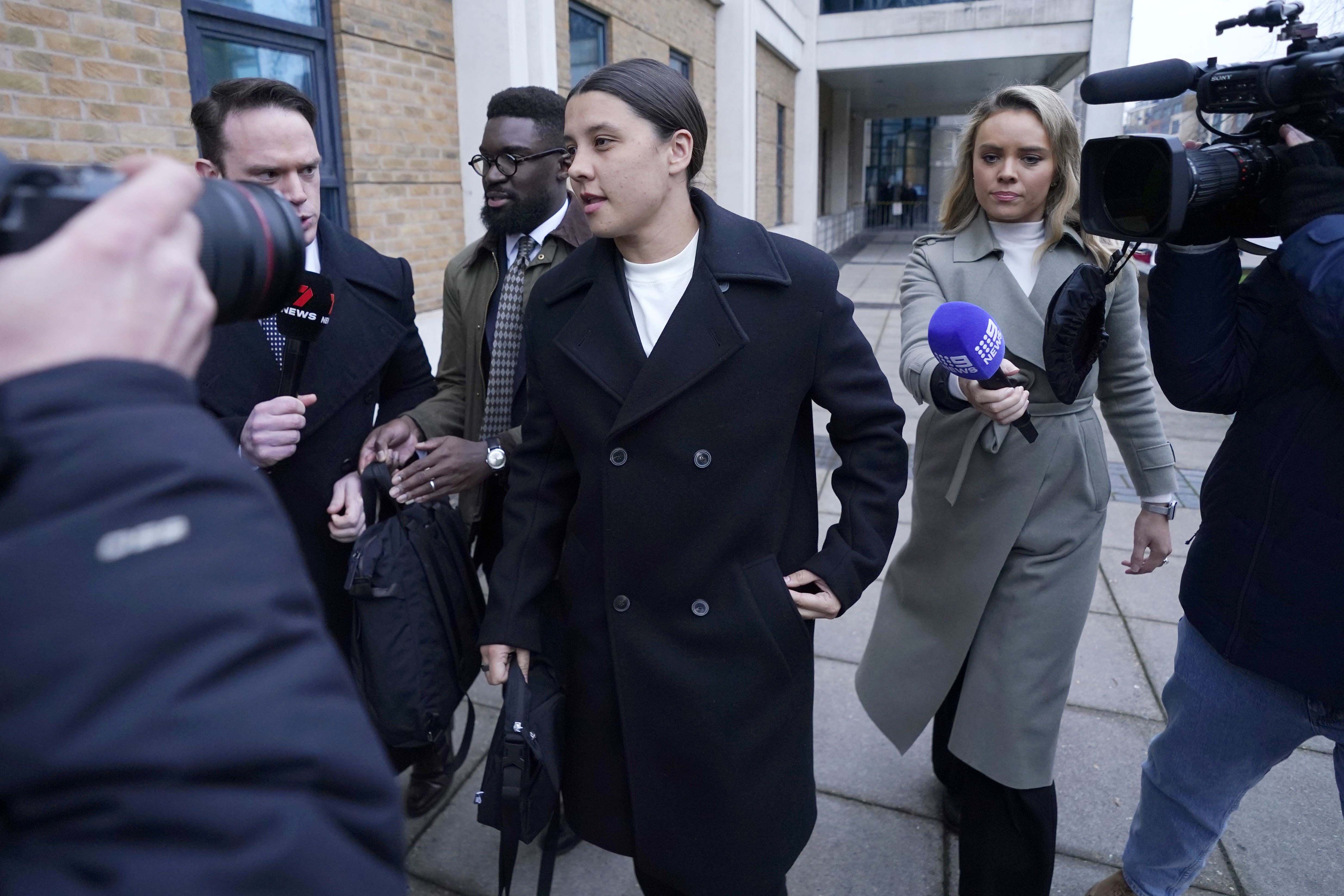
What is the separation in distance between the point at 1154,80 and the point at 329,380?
1.89m

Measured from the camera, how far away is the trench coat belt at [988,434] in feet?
7.43

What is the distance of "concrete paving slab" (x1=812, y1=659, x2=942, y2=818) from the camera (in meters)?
2.84

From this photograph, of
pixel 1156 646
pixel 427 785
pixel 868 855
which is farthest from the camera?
pixel 1156 646

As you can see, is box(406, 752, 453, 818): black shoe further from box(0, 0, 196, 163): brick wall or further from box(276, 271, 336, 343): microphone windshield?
box(0, 0, 196, 163): brick wall

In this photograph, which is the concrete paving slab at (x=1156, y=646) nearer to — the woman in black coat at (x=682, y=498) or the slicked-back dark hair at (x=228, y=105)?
the woman in black coat at (x=682, y=498)

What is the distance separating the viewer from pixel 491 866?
262cm

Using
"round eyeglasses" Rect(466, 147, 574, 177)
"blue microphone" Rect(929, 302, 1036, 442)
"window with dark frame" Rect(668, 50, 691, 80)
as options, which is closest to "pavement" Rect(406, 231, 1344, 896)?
"blue microphone" Rect(929, 302, 1036, 442)

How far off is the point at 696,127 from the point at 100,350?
1.56m

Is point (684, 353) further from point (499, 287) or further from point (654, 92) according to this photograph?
point (499, 287)

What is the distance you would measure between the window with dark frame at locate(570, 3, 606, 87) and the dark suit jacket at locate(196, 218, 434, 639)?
581 centimetres

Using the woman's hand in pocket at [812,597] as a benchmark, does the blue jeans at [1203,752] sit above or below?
below

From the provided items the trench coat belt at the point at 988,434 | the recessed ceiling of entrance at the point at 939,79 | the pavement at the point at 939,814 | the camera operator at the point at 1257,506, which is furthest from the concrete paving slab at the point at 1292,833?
the recessed ceiling of entrance at the point at 939,79

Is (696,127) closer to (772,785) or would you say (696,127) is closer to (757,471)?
(757,471)

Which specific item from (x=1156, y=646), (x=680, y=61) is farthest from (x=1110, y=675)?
(x=680, y=61)
